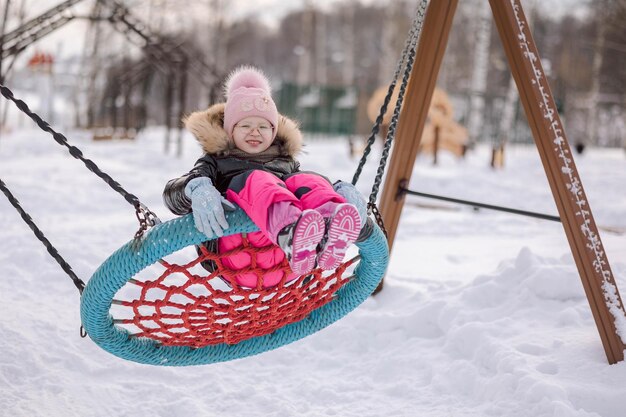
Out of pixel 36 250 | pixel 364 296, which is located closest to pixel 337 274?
pixel 364 296

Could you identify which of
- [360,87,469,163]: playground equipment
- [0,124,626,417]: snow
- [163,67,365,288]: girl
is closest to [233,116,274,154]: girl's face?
[163,67,365,288]: girl

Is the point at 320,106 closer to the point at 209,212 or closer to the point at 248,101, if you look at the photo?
the point at 248,101

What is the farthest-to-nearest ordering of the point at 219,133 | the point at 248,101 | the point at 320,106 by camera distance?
the point at 320,106 < the point at 248,101 < the point at 219,133

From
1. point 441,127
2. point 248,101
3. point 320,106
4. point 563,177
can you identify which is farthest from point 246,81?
point 320,106

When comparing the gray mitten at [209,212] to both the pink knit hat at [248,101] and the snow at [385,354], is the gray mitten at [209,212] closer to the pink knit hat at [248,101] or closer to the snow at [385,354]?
the pink knit hat at [248,101]

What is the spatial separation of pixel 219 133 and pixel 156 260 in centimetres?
70

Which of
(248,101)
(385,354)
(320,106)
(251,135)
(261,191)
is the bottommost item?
(385,354)

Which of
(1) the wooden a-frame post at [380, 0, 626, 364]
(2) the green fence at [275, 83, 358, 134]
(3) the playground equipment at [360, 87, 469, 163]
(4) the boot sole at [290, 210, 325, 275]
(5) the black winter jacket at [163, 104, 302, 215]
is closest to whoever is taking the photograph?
(4) the boot sole at [290, 210, 325, 275]

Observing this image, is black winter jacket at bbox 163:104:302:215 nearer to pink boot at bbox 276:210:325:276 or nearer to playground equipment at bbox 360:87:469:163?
pink boot at bbox 276:210:325:276

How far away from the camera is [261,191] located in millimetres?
1789

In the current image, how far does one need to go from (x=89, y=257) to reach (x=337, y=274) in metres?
2.21

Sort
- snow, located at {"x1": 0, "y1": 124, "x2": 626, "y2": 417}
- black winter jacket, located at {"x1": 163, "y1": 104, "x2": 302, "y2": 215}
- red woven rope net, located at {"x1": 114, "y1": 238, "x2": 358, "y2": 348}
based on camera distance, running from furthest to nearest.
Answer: snow, located at {"x1": 0, "y1": 124, "x2": 626, "y2": 417} < black winter jacket, located at {"x1": 163, "y1": 104, "x2": 302, "y2": 215} < red woven rope net, located at {"x1": 114, "y1": 238, "x2": 358, "y2": 348}

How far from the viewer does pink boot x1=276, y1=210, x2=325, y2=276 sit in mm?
1657

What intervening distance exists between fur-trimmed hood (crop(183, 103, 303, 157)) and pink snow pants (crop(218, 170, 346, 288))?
35cm
